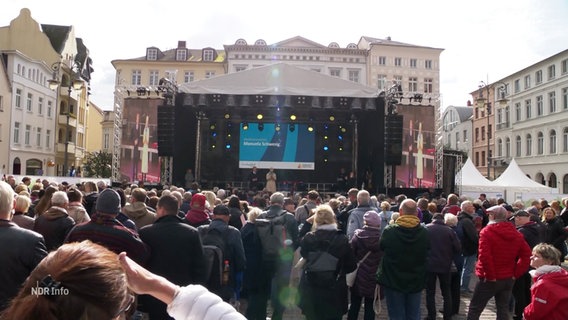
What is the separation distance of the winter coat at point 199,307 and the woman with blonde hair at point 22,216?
416 centimetres

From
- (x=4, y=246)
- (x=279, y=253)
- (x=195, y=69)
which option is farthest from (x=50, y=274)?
(x=195, y=69)

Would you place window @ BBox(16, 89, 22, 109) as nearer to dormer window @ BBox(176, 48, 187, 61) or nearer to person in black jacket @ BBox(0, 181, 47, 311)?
dormer window @ BBox(176, 48, 187, 61)

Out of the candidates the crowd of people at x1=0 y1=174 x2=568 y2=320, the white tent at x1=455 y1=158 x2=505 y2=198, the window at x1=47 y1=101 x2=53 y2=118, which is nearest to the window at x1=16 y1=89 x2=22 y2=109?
the window at x1=47 y1=101 x2=53 y2=118

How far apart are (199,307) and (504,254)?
17.3ft

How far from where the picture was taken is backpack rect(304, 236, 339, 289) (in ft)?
17.0

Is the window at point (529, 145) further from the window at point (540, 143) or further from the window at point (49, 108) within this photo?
the window at point (49, 108)

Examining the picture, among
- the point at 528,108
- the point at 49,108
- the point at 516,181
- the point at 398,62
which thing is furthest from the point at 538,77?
the point at 49,108

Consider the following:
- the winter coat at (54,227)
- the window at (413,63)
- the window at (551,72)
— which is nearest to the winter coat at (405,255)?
the winter coat at (54,227)

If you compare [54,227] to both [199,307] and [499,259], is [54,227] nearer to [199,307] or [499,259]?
[199,307]

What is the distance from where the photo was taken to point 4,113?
3403 centimetres

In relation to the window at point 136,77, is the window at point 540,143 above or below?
below

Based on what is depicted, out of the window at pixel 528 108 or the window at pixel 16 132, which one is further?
the window at pixel 528 108

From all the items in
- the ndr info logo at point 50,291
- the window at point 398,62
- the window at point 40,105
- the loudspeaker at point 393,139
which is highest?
the window at point 398,62

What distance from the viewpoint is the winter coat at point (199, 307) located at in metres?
1.45
